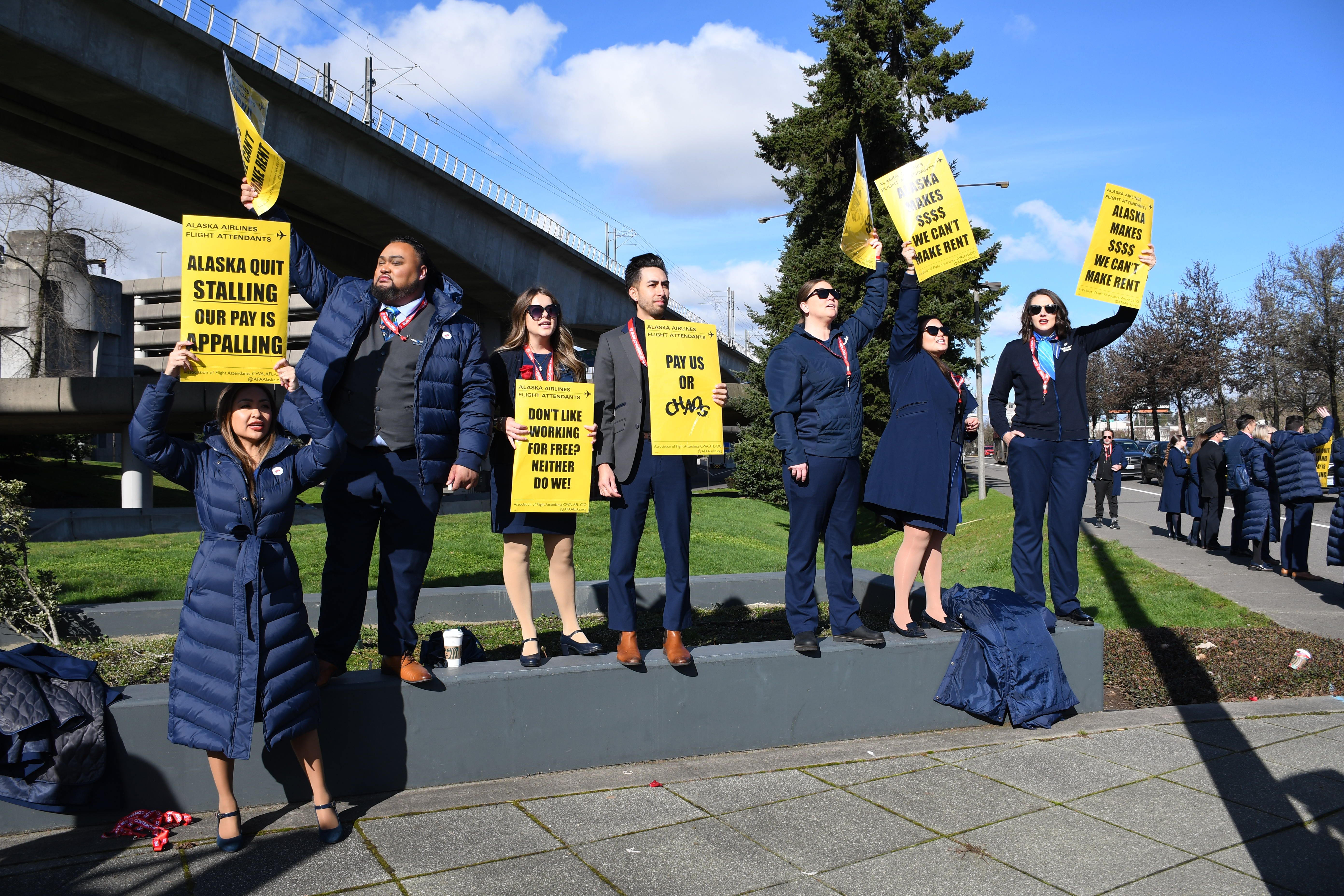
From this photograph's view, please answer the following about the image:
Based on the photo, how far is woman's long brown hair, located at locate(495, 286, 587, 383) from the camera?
5086mm

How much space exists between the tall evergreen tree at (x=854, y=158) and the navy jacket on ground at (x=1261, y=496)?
9.92 metres

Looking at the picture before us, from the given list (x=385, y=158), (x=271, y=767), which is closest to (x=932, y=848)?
(x=271, y=767)

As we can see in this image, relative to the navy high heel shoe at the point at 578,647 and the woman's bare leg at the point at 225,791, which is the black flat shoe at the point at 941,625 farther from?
the woman's bare leg at the point at 225,791

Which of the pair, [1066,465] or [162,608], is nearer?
[1066,465]

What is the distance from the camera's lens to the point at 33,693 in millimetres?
3697

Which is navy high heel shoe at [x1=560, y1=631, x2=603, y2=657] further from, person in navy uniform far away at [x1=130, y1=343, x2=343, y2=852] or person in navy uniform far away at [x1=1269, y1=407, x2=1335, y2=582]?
person in navy uniform far away at [x1=1269, y1=407, x2=1335, y2=582]

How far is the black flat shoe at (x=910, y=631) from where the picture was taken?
543 cm

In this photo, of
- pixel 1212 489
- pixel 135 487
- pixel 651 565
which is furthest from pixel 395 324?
pixel 135 487

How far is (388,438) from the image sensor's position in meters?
4.35

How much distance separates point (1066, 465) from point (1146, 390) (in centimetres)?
4989

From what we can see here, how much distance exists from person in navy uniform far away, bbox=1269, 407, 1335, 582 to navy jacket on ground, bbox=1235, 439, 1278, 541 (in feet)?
0.82

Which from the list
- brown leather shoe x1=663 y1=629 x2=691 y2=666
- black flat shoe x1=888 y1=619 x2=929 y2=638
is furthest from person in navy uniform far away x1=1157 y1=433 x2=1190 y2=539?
brown leather shoe x1=663 y1=629 x2=691 y2=666

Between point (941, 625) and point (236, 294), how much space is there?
4.25 metres

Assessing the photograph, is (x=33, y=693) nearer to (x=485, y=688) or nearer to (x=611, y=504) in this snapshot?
(x=485, y=688)
